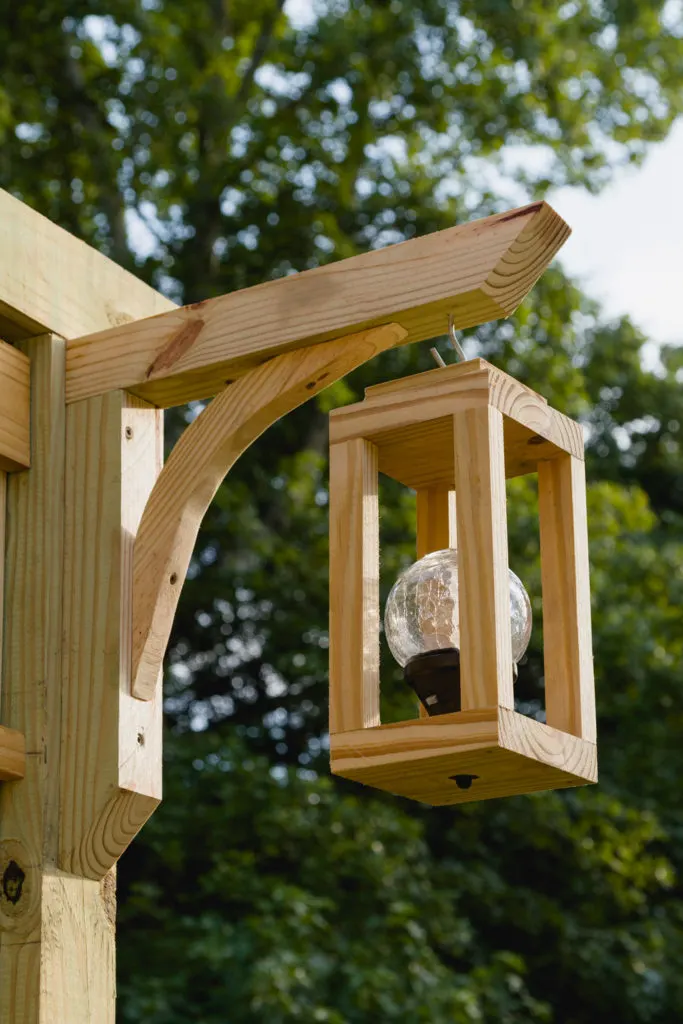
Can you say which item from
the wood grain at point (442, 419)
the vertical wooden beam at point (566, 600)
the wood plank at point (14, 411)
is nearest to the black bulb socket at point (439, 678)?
the vertical wooden beam at point (566, 600)

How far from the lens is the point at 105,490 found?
75.8 inches

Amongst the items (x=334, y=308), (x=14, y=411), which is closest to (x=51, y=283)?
(x=14, y=411)

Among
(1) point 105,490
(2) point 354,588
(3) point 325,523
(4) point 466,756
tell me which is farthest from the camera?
(3) point 325,523

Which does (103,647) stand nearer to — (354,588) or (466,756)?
(354,588)

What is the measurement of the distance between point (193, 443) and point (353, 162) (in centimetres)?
621

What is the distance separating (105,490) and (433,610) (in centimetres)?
45

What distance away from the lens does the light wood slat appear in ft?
5.90

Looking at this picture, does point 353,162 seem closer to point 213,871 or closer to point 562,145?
point 562,145

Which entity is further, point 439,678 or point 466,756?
point 439,678

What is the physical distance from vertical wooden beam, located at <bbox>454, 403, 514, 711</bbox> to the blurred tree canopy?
4.60 metres

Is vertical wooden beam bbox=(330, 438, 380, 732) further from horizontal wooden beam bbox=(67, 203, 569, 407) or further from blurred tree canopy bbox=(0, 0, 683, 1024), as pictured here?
blurred tree canopy bbox=(0, 0, 683, 1024)

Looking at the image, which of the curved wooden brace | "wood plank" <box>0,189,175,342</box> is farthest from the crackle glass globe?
"wood plank" <box>0,189,175,342</box>

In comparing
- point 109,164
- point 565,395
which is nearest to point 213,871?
point 565,395

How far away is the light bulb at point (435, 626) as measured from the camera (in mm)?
1706
